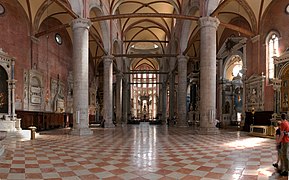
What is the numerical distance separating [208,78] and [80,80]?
27.7ft

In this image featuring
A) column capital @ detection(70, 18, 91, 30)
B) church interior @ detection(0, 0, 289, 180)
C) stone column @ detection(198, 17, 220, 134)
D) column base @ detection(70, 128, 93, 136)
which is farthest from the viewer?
column capital @ detection(70, 18, 91, 30)

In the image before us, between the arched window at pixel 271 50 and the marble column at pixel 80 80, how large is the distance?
14.5 meters

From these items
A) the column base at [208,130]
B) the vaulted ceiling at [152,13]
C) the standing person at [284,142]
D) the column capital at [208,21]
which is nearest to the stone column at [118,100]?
the vaulted ceiling at [152,13]

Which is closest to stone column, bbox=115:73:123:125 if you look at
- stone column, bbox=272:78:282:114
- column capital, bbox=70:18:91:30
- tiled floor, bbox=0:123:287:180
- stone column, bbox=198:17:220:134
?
column capital, bbox=70:18:91:30

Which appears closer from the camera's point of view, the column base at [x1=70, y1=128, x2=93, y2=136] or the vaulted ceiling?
the column base at [x1=70, y1=128, x2=93, y2=136]

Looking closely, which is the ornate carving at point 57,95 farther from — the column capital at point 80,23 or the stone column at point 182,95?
the stone column at point 182,95

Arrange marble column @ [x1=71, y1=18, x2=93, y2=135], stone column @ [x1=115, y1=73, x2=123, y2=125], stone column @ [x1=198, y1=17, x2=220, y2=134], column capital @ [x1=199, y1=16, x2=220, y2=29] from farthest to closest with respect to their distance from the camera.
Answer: stone column @ [x1=115, y1=73, x2=123, y2=125] < column capital @ [x1=199, y1=16, x2=220, y2=29] < marble column @ [x1=71, y1=18, x2=93, y2=135] < stone column @ [x1=198, y1=17, x2=220, y2=134]

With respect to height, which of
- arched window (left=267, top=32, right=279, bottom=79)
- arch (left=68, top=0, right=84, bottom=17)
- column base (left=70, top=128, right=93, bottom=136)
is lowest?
column base (left=70, top=128, right=93, bottom=136)

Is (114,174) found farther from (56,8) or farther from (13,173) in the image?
(56,8)

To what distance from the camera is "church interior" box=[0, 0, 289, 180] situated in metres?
6.93

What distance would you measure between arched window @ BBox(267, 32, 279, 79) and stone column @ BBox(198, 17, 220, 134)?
6.31 m

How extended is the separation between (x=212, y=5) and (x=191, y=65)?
853 inches

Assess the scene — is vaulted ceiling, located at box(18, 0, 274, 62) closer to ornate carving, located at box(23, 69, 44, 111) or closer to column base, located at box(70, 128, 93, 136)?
ornate carving, located at box(23, 69, 44, 111)

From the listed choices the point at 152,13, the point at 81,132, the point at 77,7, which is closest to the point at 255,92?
the point at 152,13
